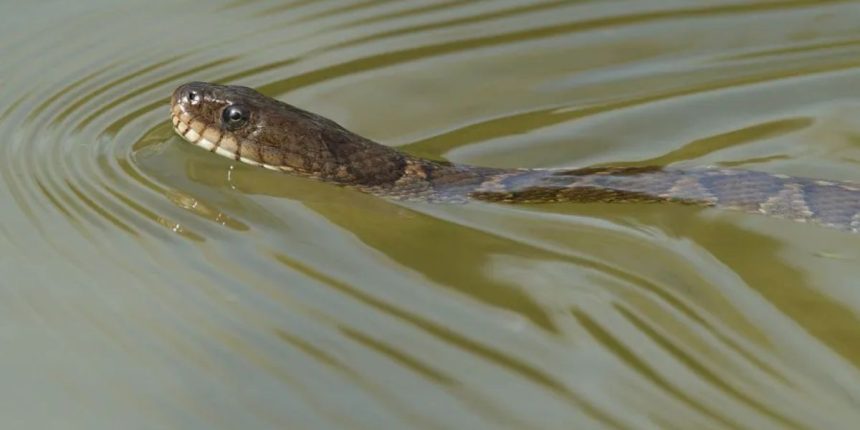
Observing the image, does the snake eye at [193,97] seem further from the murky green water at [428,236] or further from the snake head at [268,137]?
the murky green water at [428,236]

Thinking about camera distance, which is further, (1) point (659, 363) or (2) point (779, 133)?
(2) point (779, 133)

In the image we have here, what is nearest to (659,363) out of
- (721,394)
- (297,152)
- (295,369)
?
(721,394)

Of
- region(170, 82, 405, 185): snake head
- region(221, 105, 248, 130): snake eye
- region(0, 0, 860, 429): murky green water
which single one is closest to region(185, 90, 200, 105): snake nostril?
region(170, 82, 405, 185): snake head

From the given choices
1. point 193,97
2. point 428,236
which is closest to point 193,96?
point 193,97

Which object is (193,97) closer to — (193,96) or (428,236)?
(193,96)

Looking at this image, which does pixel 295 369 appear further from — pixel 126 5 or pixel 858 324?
pixel 126 5

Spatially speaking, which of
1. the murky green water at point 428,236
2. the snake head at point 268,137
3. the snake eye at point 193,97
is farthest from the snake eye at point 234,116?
the murky green water at point 428,236
